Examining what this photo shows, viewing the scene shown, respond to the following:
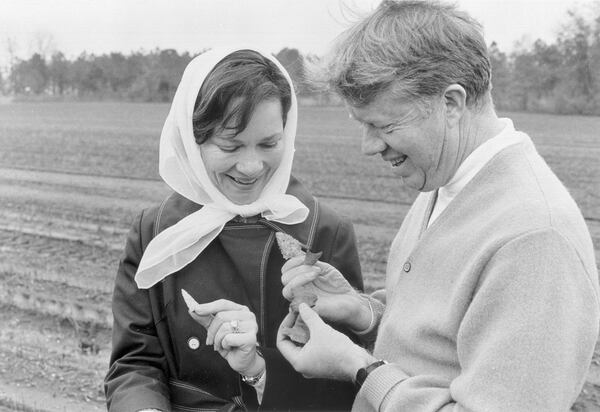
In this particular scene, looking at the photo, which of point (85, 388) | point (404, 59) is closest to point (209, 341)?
point (404, 59)

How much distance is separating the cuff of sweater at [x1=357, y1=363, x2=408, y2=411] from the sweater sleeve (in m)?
0.25

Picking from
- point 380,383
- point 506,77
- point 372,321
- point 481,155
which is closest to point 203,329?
point 372,321

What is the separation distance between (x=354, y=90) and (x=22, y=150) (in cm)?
1927

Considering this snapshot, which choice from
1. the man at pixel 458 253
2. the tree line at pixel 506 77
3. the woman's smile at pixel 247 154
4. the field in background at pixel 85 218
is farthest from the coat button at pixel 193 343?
the tree line at pixel 506 77

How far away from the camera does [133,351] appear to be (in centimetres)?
239

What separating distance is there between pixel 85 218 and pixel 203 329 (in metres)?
7.90

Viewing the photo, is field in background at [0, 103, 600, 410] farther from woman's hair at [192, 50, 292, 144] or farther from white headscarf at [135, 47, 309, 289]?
woman's hair at [192, 50, 292, 144]

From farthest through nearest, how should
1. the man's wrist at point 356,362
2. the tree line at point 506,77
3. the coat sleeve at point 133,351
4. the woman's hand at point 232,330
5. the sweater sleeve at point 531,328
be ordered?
the tree line at point 506,77, the coat sleeve at point 133,351, the woman's hand at point 232,330, the man's wrist at point 356,362, the sweater sleeve at point 531,328

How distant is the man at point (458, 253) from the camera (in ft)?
5.24

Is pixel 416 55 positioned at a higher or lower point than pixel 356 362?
higher

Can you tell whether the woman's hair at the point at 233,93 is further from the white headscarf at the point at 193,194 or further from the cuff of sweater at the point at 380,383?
the cuff of sweater at the point at 380,383

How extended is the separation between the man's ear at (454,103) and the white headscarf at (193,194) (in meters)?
0.73

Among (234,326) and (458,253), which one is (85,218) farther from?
(458,253)

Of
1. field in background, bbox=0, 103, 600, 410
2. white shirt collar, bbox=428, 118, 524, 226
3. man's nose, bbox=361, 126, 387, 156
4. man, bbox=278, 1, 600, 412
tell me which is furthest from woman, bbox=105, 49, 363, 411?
field in background, bbox=0, 103, 600, 410
